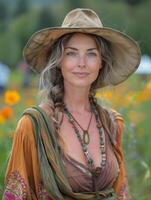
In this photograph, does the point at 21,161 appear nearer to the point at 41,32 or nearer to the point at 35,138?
the point at 35,138

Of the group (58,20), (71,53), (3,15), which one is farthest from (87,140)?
(3,15)

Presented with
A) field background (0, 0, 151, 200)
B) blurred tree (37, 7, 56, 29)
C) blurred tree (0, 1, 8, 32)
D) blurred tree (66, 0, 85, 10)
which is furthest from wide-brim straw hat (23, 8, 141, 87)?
blurred tree (0, 1, 8, 32)

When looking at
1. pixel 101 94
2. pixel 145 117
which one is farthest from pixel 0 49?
pixel 101 94

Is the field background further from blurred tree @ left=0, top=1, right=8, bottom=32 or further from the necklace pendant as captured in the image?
the necklace pendant

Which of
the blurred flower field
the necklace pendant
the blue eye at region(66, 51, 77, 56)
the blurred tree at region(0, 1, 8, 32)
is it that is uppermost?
the blue eye at region(66, 51, 77, 56)

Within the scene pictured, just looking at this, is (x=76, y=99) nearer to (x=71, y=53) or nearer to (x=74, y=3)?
(x=71, y=53)

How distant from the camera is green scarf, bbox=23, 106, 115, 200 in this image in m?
3.76

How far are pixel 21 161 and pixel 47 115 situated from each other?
0.86ft

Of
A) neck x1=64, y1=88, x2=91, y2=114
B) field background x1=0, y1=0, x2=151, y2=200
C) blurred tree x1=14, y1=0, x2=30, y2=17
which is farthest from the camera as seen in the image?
blurred tree x1=14, y1=0, x2=30, y2=17

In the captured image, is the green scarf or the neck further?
the neck

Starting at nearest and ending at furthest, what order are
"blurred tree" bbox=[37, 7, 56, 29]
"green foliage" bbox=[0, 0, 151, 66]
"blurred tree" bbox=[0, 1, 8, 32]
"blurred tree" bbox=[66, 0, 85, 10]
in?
"green foliage" bbox=[0, 0, 151, 66], "blurred tree" bbox=[37, 7, 56, 29], "blurred tree" bbox=[66, 0, 85, 10], "blurred tree" bbox=[0, 1, 8, 32]

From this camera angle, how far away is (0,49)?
154 feet

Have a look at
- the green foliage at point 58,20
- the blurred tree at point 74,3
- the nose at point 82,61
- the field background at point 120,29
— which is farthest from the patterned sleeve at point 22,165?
the blurred tree at point 74,3

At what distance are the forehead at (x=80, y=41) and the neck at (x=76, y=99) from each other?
0.23 metres
